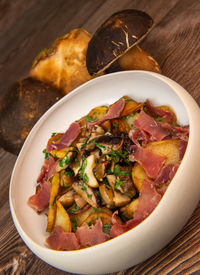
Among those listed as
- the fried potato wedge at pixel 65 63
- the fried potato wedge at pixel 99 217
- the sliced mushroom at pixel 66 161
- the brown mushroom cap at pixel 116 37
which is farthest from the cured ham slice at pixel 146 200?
the fried potato wedge at pixel 65 63

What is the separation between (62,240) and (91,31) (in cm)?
126

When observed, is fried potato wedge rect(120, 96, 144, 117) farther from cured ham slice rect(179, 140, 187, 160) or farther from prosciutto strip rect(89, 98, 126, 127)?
cured ham slice rect(179, 140, 187, 160)

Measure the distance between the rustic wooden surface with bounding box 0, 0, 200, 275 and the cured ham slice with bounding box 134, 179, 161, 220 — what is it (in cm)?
19

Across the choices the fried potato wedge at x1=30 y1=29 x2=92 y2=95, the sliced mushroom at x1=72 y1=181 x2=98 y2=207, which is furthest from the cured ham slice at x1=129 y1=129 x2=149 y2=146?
the fried potato wedge at x1=30 y1=29 x2=92 y2=95

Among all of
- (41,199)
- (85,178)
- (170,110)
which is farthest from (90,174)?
(170,110)

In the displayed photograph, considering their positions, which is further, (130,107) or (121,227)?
(130,107)

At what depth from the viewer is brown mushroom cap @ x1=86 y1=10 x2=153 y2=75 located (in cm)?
129

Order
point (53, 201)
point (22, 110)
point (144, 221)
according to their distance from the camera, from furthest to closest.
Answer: point (22, 110), point (53, 201), point (144, 221)

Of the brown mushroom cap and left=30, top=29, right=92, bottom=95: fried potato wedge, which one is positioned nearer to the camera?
the brown mushroom cap

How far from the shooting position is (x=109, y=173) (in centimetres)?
108

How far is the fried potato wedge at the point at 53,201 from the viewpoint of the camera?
1.12 meters

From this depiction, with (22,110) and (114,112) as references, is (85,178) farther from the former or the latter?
(22,110)

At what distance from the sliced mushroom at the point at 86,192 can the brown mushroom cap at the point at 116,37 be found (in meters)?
0.50

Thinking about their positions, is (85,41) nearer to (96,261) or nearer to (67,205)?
(67,205)
